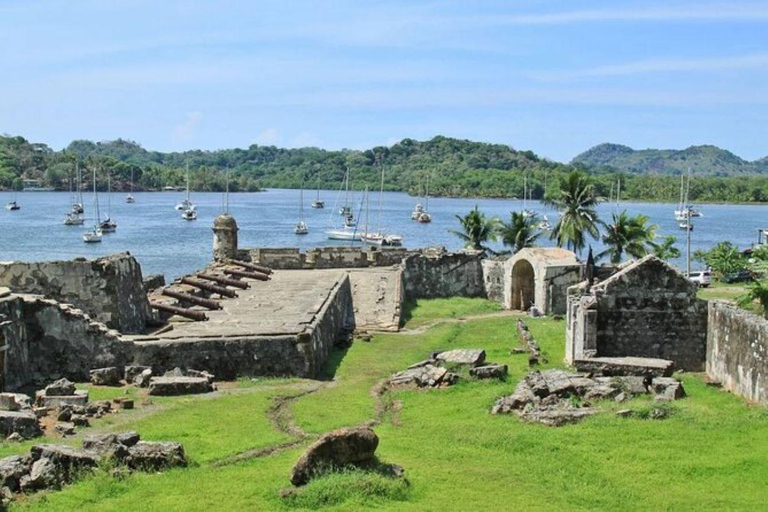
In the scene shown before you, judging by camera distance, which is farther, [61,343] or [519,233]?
[519,233]

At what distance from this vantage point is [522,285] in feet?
138

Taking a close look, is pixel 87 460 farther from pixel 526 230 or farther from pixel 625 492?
pixel 526 230

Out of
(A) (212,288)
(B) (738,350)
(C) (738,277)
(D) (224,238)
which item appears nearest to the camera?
(B) (738,350)

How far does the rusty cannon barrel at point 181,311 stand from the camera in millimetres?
Result: 27609

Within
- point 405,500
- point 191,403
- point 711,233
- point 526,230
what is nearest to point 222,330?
point 191,403

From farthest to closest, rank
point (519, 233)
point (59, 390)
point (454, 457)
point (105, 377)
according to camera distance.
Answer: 1. point (519, 233)
2. point (105, 377)
3. point (59, 390)
4. point (454, 457)

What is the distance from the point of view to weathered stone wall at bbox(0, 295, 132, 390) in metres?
23.4

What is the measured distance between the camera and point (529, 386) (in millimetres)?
20344

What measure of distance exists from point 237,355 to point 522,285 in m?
20.7

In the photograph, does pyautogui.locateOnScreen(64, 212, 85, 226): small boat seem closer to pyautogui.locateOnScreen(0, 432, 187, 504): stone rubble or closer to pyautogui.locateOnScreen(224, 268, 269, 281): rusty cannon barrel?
pyautogui.locateOnScreen(224, 268, 269, 281): rusty cannon barrel

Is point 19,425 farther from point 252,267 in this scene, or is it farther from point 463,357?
point 252,267

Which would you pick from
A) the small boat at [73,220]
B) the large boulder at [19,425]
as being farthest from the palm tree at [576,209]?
the small boat at [73,220]

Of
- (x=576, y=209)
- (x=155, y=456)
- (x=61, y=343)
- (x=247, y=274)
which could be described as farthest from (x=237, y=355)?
(x=576, y=209)

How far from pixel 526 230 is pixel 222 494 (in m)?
41.1
